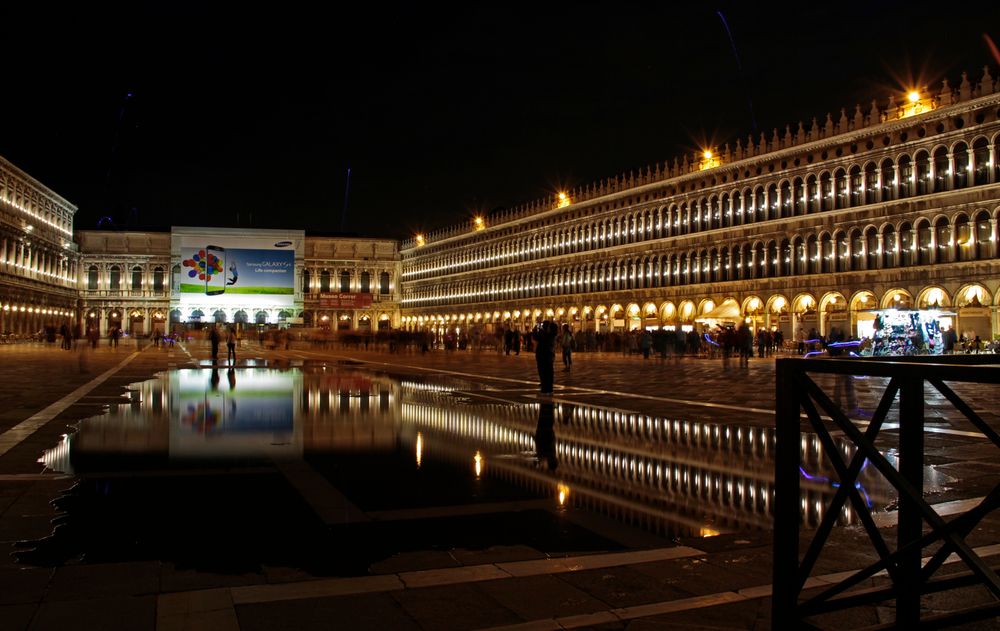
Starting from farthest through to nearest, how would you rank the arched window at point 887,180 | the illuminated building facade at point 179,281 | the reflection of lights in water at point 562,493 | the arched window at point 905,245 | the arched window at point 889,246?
the illuminated building facade at point 179,281, the arched window at point 887,180, the arched window at point 889,246, the arched window at point 905,245, the reflection of lights in water at point 562,493

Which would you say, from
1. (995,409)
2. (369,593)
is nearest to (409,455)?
(369,593)

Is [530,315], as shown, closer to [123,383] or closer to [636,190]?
[636,190]

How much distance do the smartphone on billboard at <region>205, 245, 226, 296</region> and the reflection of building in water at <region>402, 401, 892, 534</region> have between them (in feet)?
192

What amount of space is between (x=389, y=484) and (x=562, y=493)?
1.49m

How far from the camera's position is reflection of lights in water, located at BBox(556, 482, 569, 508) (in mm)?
6336

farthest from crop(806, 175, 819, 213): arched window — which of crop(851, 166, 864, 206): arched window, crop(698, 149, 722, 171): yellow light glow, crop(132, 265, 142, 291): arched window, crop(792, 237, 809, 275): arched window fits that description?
crop(132, 265, 142, 291): arched window

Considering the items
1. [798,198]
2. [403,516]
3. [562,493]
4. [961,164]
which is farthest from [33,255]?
[403,516]

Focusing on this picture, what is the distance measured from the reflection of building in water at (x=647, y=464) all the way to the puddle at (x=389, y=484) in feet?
0.08

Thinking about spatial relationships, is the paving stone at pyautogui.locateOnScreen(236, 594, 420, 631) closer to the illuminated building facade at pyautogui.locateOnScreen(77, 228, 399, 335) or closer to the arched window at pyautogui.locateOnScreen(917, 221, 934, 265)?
the arched window at pyautogui.locateOnScreen(917, 221, 934, 265)

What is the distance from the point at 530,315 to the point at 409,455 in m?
72.5

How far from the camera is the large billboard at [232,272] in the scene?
67.2 meters

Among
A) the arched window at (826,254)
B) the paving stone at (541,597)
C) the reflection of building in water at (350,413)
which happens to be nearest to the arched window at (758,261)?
the arched window at (826,254)

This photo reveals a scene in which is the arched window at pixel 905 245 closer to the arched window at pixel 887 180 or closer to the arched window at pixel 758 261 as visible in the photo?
the arched window at pixel 887 180

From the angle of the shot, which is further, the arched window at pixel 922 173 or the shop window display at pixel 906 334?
the arched window at pixel 922 173
